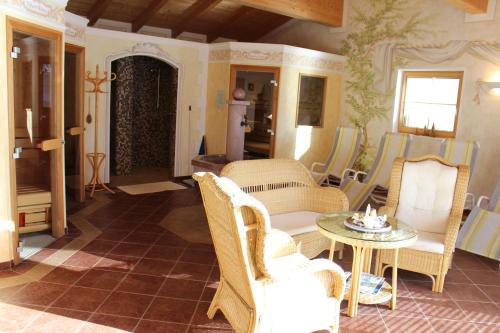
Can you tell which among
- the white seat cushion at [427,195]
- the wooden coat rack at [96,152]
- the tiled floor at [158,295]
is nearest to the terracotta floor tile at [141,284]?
the tiled floor at [158,295]

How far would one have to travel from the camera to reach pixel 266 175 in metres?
4.06

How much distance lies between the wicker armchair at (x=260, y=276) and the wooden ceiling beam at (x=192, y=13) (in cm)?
542

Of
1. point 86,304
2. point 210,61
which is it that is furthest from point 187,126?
point 86,304

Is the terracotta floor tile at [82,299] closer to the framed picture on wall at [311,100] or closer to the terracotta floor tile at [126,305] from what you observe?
the terracotta floor tile at [126,305]

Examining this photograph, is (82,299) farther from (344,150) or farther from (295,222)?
(344,150)

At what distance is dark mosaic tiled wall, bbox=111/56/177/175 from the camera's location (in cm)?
772

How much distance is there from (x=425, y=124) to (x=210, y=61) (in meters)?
3.65

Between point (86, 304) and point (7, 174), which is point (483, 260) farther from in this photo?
point (7, 174)

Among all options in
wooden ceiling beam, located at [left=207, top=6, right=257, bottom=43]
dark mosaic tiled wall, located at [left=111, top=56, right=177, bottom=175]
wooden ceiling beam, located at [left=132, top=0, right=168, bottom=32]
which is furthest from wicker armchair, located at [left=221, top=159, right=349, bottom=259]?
wooden ceiling beam, located at [left=207, top=6, right=257, bottom=43]

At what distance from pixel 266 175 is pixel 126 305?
1.63 meters

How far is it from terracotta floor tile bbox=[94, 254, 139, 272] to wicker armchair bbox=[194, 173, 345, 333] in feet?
4.21

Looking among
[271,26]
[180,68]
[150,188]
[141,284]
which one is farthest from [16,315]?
[271,26]

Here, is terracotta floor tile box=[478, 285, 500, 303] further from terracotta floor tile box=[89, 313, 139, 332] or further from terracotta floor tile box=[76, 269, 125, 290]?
terracotta floor tile box=[76, 269, 125, 290]

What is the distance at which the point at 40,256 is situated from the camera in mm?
3924
